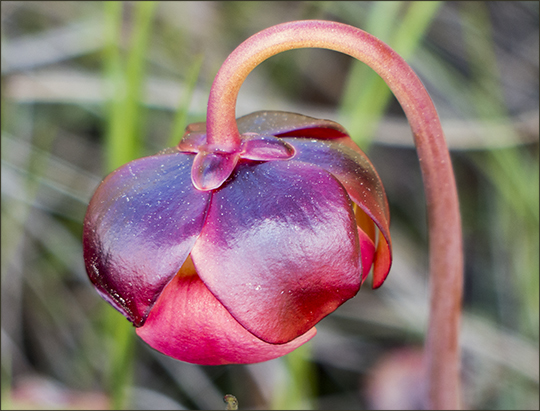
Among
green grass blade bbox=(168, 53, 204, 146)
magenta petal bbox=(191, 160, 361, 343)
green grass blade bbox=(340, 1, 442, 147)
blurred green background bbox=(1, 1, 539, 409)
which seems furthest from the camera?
blurred green background bbox=(1, 1, 539, 409)

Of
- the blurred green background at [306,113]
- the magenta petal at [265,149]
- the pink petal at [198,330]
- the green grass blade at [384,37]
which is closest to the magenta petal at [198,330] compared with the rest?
the pink petal at [198,330]

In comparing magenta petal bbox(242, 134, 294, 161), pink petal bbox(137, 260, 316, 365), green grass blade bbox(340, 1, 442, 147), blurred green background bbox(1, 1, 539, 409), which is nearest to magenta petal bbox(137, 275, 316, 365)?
pink petal bbox(137, 260, 316, 365)

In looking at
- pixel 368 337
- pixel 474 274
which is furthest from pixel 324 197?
pixel 474 274

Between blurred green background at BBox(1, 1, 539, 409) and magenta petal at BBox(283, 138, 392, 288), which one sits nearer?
magenta petal at BBox(283, 138, 392, 288)

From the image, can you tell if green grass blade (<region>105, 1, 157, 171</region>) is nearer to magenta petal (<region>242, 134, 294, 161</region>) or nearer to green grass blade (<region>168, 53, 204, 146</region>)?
green grass blade (<region>168, 53, 204, 146</region>)

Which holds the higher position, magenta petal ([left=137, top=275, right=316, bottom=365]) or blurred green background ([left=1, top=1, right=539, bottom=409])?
blurred green background ([left=1, top=1, right=539, bottom=409])

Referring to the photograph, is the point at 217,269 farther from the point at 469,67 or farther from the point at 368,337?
the point at 469,67

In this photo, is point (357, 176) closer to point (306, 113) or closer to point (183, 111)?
point (183, 111)
